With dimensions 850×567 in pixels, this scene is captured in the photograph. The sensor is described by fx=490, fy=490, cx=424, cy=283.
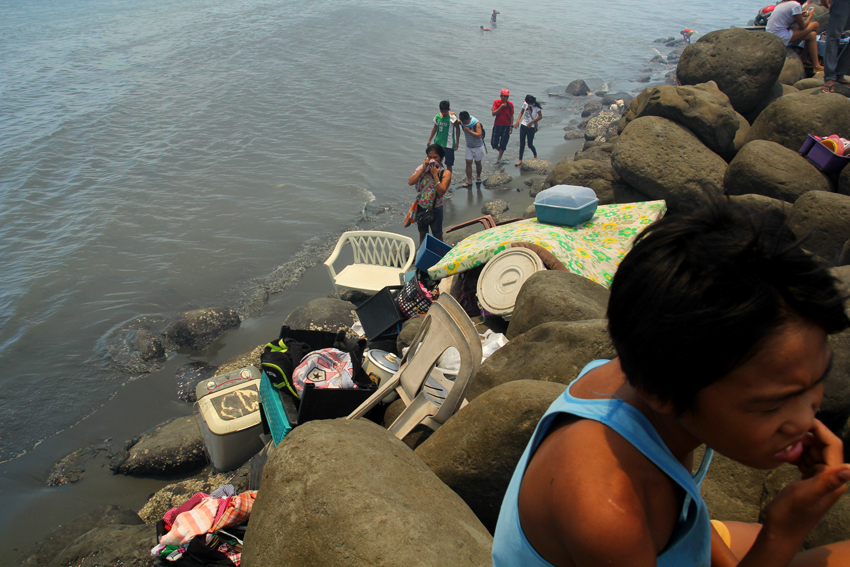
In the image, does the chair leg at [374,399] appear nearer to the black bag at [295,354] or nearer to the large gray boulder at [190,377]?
the black bag at [295,354]

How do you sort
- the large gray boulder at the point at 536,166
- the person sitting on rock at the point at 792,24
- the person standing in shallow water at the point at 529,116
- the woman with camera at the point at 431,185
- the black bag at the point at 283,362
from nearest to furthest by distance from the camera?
the black bag at the point at 283,362, the woman with camera at the point at 431,185, the person sitting on rock at the point at 792,24, the large gray boulder at the point at 536,166, the person standing in shallow water at the point at 529,116

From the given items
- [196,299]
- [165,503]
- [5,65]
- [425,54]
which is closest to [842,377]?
[165,503]

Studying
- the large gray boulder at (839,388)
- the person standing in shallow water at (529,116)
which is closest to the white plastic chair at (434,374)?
the large gray boulder at (839,388)

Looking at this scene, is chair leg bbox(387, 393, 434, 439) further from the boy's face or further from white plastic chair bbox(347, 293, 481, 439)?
the boy's face

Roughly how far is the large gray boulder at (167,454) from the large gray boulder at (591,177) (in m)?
6.17

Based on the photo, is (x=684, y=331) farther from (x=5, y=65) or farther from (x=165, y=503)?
(x=5, y=65)

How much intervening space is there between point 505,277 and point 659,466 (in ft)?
11.9

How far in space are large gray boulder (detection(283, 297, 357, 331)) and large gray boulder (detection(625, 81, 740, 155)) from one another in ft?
17.4

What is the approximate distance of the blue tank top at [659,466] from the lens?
3.07 ft

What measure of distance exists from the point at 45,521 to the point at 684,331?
6101mm

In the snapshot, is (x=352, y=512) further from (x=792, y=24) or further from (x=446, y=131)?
(x=792, y=24)

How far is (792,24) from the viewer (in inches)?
354

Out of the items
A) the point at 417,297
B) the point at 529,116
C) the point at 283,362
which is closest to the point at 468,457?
the point at 283,362

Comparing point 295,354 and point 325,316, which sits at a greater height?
point 295,354
